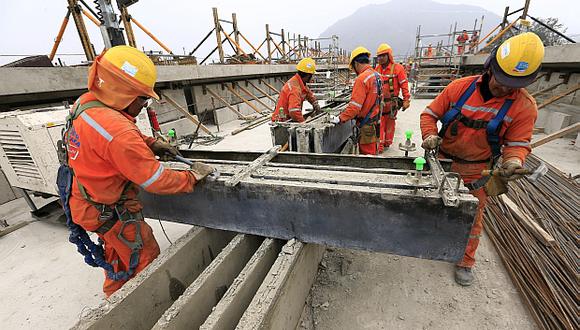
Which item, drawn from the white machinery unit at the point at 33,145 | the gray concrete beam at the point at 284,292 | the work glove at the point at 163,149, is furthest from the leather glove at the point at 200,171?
the white machinery unit at the point at 33,145

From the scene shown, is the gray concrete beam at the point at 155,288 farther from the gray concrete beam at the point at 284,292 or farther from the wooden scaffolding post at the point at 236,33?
the wooden scaffolding post at the point at 236,33

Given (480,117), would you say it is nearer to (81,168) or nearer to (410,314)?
(410,314)

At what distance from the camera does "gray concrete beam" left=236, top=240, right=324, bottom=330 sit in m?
1.37

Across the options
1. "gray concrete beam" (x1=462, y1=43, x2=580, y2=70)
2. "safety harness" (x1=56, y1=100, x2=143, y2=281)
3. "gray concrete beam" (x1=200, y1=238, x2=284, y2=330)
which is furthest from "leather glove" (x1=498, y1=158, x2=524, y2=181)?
"gray concrete beam" (x1=462, y1=43, x2=580, y2=70)

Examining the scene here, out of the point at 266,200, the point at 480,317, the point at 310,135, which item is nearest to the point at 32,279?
the point at 266,200

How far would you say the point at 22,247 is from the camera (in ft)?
11.3

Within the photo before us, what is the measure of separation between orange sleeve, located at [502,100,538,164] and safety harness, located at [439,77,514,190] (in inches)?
3.5

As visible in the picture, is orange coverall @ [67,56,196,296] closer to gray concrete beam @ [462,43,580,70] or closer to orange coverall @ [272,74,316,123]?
orange coverall @ [272,74,316,123]

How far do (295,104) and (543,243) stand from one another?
3.58 metres

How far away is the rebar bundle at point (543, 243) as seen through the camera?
2109mm

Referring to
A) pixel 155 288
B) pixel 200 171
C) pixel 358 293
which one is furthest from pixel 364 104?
pixel 155 288

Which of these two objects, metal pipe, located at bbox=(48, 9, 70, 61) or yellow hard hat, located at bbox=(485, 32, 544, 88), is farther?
metal pipe, located at bbox=(48, 9, 70, 61)

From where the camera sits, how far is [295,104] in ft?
14.7

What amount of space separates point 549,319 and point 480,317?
0.46 m
